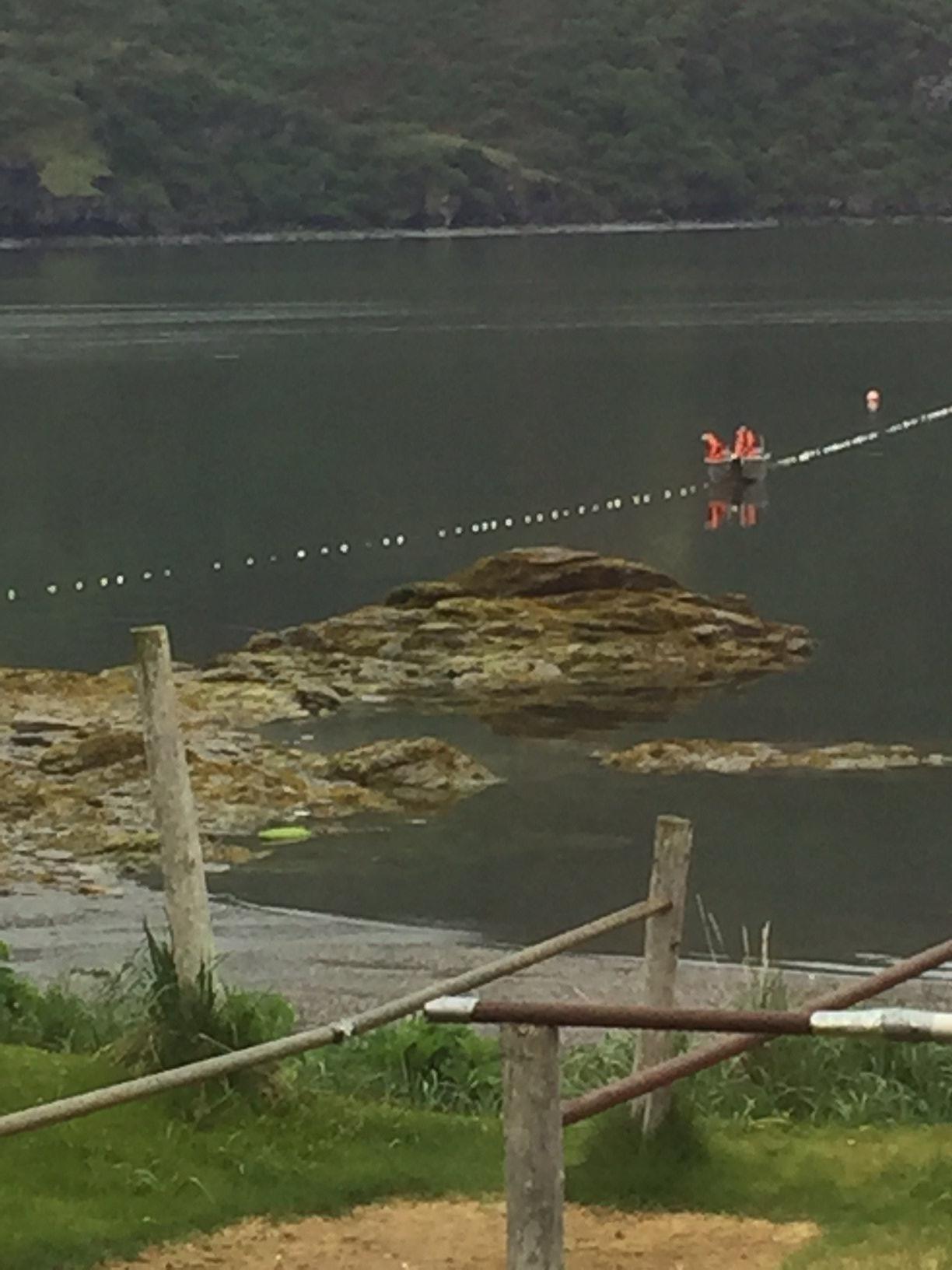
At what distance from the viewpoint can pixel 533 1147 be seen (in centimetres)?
745

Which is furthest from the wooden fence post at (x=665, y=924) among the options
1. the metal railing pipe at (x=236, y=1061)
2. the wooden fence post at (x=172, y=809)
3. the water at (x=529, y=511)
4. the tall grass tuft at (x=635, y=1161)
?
the water at (x=529, y=511)

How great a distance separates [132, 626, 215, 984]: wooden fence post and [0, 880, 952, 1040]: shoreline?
16.3 feet

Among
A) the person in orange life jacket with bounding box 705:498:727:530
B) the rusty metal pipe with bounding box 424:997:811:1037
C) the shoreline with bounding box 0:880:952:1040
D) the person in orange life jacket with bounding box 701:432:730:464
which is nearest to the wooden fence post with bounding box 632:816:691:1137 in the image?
the rusty metal pipe with bounding box 424:997:811:1037

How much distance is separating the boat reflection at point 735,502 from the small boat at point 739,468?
0.07ft

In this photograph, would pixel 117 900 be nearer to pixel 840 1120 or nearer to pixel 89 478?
pixel 840 1120

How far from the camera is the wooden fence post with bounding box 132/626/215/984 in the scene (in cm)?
1030

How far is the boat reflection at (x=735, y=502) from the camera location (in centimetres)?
4881

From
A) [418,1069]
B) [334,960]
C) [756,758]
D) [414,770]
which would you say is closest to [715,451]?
[756,758]

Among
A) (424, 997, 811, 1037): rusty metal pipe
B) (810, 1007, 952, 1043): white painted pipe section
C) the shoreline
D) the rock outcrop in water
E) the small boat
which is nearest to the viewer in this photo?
(810, 1007, 952, 1043): white painted pipe section

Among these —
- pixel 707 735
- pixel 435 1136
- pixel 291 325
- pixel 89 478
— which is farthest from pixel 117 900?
pixel 291 325

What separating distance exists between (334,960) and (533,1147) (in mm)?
11441

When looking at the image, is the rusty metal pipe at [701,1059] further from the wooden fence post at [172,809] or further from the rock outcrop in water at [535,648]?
the rock outcrop in water at [535,648]

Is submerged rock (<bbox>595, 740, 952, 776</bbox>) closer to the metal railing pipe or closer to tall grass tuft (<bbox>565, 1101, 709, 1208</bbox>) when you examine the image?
tall grass tuft (<bbox>565, 1101, 709, 1208</bbox>)

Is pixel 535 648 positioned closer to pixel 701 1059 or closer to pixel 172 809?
pixel 172 809
